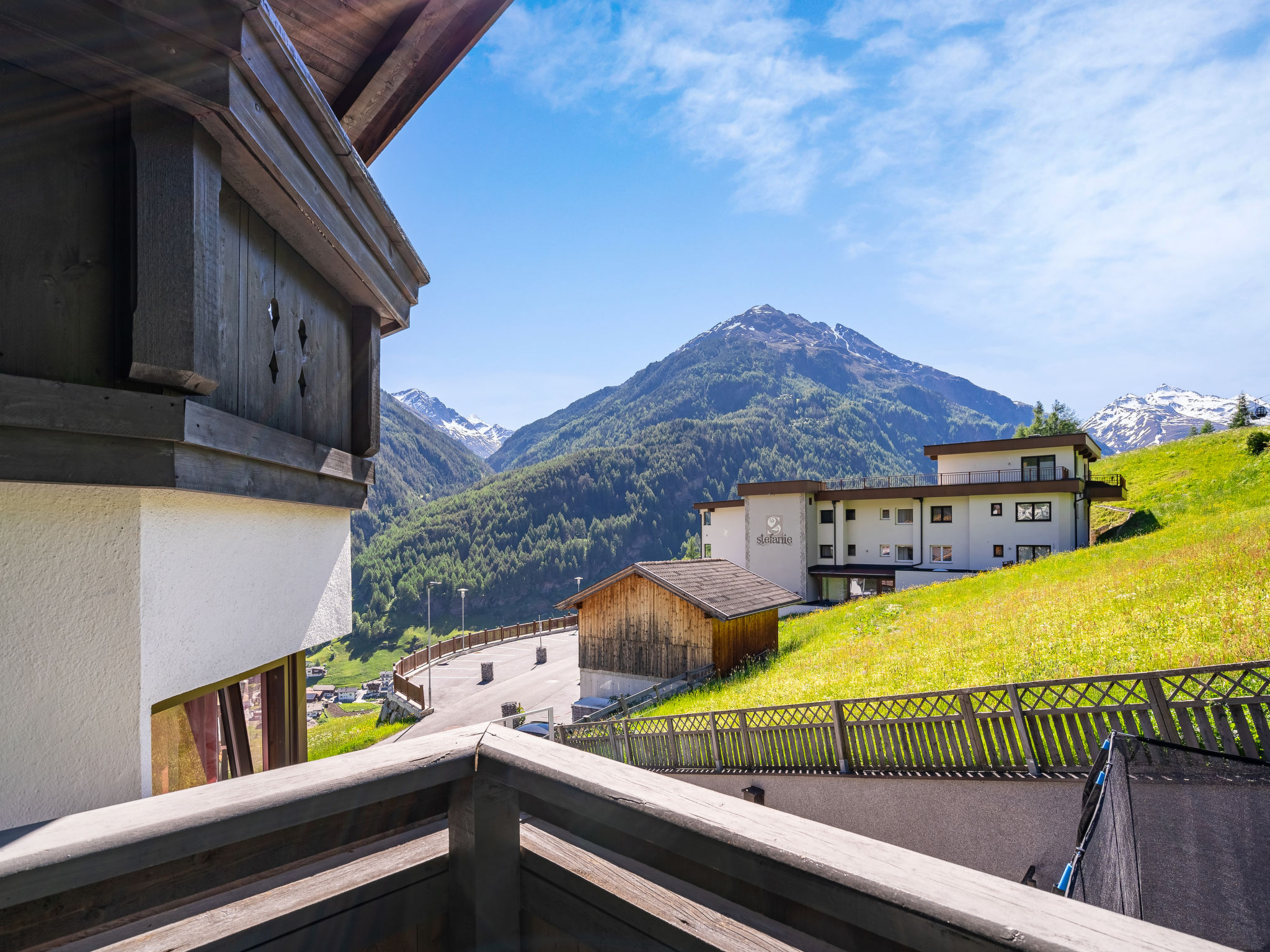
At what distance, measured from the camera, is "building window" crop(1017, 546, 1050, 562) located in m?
34.1

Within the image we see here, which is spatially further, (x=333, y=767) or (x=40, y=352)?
(x=40, y=352)

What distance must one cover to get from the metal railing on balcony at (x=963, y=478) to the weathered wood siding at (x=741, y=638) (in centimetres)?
1798

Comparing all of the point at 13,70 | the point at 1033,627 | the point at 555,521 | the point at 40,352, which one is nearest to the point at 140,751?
the point at 40,352

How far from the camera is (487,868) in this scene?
1.46 meters

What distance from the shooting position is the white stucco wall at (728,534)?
147 ft

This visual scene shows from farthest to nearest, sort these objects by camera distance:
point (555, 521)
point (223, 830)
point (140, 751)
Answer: point (555, 521), point (140, 751), point (223, 830)

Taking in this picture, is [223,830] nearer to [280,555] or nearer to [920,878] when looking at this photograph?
[920,878]

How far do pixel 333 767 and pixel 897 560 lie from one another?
42559mm

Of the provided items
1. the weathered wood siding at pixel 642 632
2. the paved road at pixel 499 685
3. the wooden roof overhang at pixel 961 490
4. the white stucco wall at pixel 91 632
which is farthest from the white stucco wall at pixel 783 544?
the white stucco wall at pixel 91 632

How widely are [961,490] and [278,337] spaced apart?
39428 mm

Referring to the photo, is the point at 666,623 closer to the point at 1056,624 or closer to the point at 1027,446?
the point at 1056,624

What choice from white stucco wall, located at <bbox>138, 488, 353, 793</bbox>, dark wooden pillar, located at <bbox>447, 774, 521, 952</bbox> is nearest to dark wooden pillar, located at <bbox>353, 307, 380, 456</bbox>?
white stucco wall, located at <bbox>138, 488, 353, 793</bbox>

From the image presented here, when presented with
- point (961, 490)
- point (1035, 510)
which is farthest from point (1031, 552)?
point (961, 490)

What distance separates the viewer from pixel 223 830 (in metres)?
1.20
